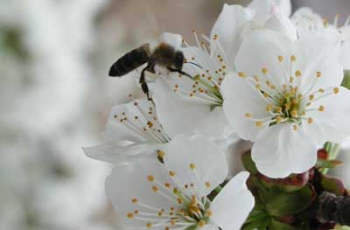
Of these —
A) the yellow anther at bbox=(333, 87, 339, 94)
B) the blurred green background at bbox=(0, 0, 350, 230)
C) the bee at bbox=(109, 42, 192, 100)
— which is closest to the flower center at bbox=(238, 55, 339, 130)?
the yellow anther at bbox=(333, 87, 339, 94)

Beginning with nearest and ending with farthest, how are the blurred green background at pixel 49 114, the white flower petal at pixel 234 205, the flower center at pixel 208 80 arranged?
the white flower petal at pixel 234 205, the flower center at pixel 208 80, the blurred green background at pixel 49 114

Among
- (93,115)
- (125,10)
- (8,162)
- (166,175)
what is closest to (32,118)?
(8,162)

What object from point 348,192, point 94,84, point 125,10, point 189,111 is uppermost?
point 125,10

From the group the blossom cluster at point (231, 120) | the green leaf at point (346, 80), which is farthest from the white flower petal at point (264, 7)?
the green leaf at point (346, 80)

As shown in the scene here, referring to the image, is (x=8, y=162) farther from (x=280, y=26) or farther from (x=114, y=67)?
(x=280, y=26)

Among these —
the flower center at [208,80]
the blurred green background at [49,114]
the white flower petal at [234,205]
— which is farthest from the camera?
the blurred green background at [49,114]

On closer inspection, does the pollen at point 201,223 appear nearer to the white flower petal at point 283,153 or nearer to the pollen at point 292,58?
the white flower petal at point 283,153

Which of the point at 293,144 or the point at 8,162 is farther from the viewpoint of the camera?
the point at 8,162

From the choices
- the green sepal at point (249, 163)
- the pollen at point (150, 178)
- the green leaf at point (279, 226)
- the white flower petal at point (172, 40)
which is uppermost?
the white flower petal at point (172, 40)
